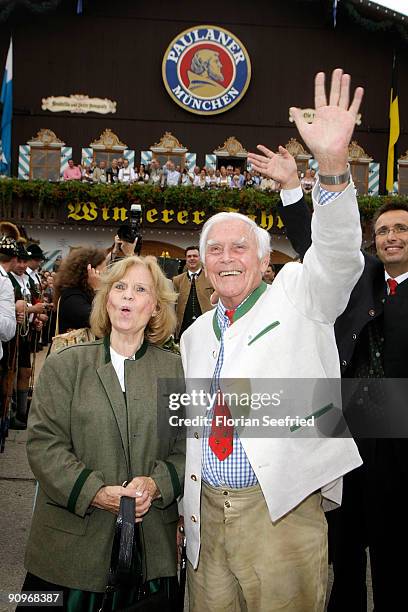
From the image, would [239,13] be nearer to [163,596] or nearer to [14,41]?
[14,41]

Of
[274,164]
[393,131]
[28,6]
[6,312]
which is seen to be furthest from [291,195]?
[28,6]

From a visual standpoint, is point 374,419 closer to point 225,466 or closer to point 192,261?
point 225,466

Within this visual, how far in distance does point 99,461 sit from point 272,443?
Result: 67cm

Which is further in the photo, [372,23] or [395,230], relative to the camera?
[372,23]

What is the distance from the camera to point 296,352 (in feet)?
8.00

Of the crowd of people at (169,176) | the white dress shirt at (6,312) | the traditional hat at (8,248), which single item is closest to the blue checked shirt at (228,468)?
the white dress shirt at (6,312)

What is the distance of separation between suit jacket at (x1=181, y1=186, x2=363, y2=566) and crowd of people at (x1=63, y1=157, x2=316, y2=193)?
17107mm

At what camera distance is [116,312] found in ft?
8.98

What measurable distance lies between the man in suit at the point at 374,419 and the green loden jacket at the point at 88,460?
996mm

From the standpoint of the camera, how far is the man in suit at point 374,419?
308 cm

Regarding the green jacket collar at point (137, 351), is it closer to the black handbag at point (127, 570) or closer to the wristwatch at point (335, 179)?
the black handbag at point (127, 570)

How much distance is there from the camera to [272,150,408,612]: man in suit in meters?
3.08

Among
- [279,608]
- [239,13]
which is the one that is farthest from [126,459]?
[239,13]

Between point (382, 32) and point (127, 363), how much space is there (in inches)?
861
